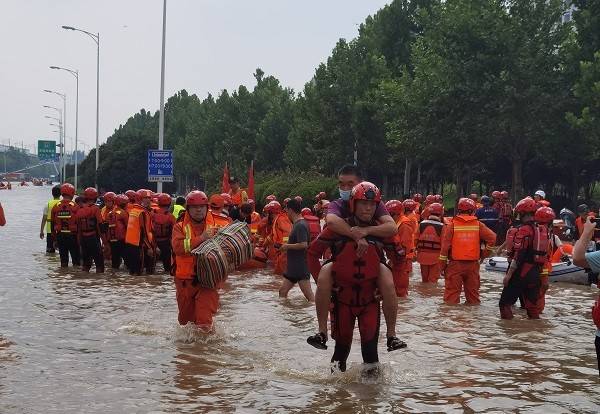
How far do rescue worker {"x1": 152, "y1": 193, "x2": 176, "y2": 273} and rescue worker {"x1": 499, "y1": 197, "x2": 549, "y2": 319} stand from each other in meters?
7.42

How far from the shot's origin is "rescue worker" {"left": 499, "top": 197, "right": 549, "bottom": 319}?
451 inches

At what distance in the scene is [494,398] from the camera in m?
7.64

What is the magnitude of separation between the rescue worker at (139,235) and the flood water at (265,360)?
7.80ft

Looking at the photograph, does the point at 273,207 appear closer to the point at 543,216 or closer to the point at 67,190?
the point at 67,190

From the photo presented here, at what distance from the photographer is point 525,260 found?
1155cm

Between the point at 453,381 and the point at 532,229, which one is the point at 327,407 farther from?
the point at 532,229

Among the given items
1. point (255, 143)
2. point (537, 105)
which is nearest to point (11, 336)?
point (537, 105)

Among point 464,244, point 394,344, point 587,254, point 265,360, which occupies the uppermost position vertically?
point 587,254

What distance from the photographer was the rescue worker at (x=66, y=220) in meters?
17.4

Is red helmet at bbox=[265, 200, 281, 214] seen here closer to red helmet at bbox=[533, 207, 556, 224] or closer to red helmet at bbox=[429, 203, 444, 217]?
red helmet at bbox=[429, 203, 444, 217]

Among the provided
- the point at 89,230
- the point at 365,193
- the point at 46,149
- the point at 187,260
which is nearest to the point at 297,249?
the point at 187,260

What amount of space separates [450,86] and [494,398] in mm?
28252

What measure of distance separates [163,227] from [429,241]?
5418 mm

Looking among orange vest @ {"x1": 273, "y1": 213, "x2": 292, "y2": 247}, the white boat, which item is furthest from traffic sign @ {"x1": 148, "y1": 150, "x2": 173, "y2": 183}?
the white boat
